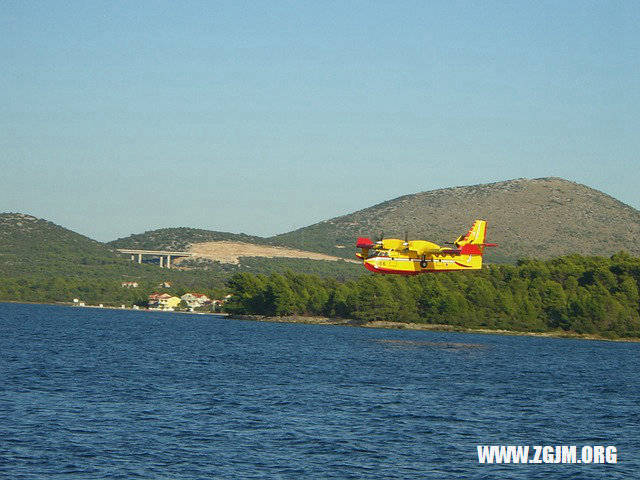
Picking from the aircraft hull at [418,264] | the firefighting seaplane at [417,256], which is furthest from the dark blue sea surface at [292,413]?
the firefighting seaplane at [417,256]

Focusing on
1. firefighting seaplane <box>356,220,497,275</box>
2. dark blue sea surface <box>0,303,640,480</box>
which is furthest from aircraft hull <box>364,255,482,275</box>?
dark blue sea surface <box>0,303,640,480</box>

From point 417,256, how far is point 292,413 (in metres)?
77.4

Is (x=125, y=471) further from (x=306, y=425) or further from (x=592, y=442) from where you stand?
(x=592, y=442)

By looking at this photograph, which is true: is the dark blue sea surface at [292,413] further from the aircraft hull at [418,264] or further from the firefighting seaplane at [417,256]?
the firefighting seaplane at [417,256]

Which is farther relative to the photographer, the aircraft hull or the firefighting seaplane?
the firefighting seaplane

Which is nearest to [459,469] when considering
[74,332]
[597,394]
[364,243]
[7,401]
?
[7,401]

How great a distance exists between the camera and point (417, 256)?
141 m

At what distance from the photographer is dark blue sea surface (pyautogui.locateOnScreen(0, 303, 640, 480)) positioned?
162ft

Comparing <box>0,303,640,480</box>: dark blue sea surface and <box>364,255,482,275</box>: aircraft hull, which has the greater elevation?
<box>364,255,482,275</box>: aircraft hull

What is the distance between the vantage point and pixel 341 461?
166 ft

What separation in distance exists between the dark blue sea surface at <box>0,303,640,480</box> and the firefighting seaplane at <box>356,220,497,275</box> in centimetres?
1779

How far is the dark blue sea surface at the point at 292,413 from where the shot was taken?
49312 mm

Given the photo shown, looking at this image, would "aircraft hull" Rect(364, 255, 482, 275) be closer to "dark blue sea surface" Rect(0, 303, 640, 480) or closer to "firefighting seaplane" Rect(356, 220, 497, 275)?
"firefighting seaplane" Rect(356, 220, 497, 275)

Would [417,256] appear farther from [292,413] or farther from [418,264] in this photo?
[292,413]
